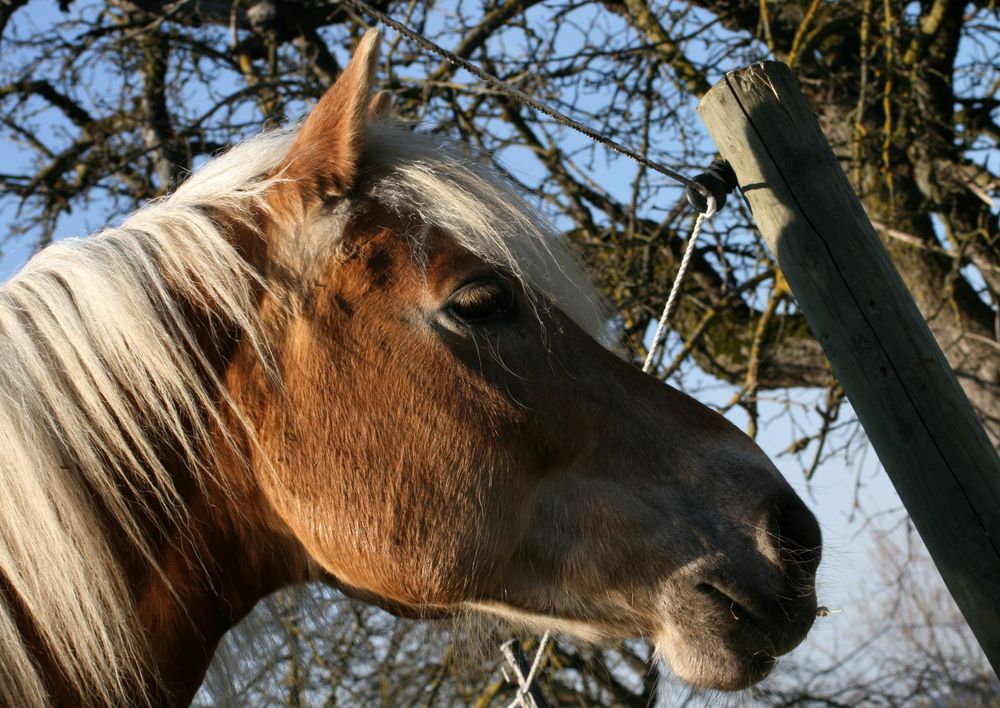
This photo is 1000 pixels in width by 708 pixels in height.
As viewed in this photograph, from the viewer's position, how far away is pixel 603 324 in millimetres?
2170

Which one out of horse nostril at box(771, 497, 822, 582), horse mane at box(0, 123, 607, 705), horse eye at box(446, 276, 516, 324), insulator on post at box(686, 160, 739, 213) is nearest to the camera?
horse mane at box(0, 123, 607, 705)

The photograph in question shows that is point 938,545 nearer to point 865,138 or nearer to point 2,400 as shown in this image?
point 2,400

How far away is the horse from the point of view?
1.62 m

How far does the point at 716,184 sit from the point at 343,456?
0.97 meters

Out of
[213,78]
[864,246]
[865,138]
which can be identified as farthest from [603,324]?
[213,78]

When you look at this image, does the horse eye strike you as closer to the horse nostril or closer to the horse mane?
the horse mane

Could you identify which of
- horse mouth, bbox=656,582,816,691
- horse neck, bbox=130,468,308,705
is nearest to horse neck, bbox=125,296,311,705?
horse neck, bbox=130,468,308,705

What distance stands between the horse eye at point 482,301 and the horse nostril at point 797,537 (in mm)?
641

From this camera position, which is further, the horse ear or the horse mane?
the horse ear

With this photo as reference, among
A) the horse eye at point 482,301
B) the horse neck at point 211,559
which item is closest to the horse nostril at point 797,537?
the horse eye at point 482,301

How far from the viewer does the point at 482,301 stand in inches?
71.5

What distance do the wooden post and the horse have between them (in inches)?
8.8

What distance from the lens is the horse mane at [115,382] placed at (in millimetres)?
1552

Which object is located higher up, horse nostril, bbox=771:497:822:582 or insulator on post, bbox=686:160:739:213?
insulator on post, bbox=686:160:739:213
